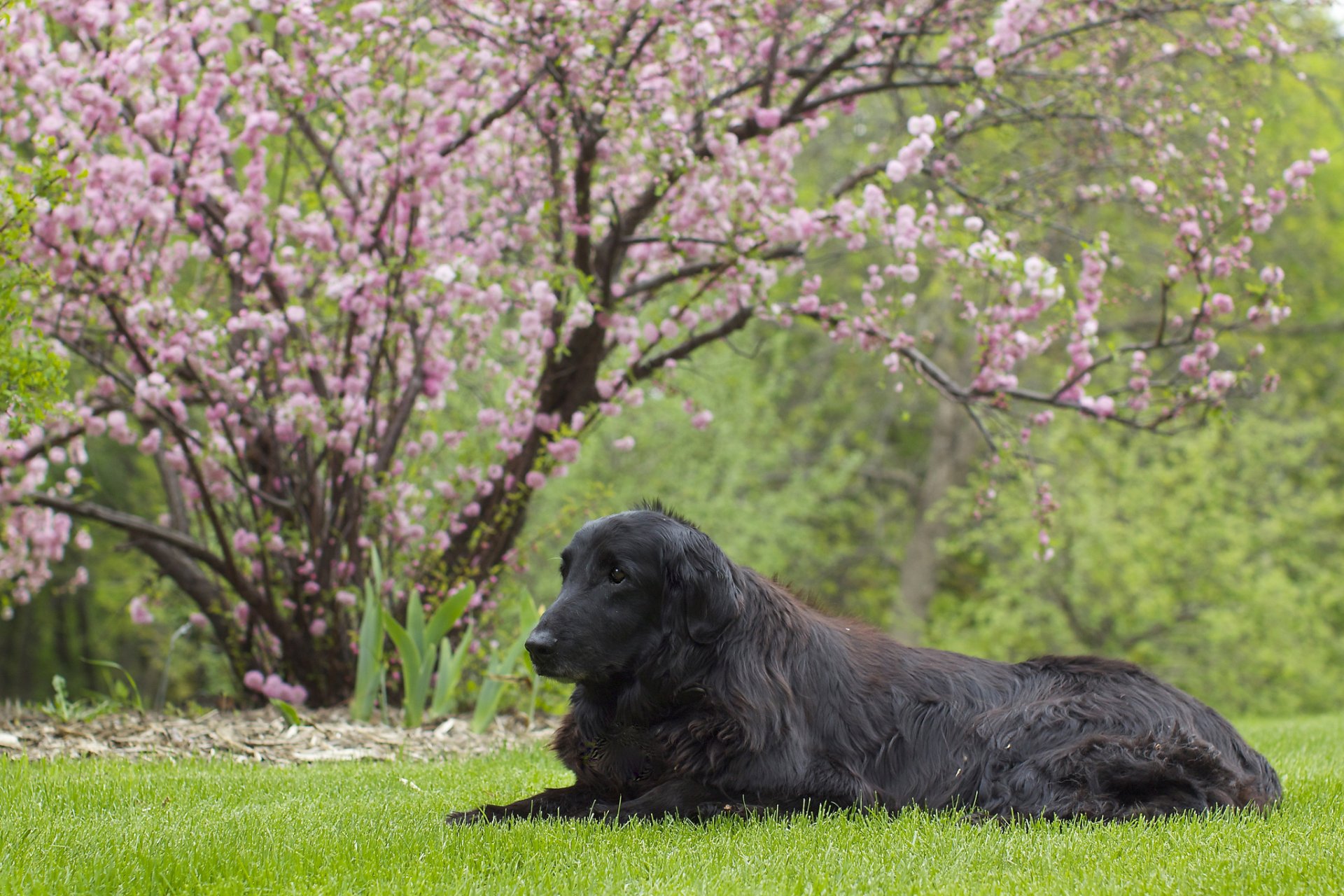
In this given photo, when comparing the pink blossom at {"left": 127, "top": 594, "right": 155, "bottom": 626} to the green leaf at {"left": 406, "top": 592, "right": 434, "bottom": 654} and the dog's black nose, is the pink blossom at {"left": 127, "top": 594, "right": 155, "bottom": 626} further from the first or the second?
the dog's black nose

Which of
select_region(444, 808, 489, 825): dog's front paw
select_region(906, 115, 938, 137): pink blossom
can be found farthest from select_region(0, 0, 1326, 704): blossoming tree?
select_region(444, 808, 489, 825): dog's front paw

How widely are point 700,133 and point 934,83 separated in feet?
4.80

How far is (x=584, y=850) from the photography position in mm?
3055

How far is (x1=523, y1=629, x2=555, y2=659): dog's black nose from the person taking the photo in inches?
143

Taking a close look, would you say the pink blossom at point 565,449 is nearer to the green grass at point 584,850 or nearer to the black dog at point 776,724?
the black dog at point 776,724

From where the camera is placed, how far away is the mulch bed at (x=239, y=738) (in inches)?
207

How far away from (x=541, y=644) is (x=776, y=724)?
752 mm

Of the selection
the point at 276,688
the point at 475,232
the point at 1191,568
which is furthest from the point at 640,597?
the point at 1191,568

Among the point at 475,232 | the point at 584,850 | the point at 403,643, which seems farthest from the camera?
the point at 475,232

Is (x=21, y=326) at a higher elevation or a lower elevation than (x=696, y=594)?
higher

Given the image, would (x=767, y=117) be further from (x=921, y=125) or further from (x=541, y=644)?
(x=541, y=644)

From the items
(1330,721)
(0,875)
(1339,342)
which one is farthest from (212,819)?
(1339,342)

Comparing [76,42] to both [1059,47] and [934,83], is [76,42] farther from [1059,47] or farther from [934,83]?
[1059,47]

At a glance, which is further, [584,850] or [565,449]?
[565,449]
